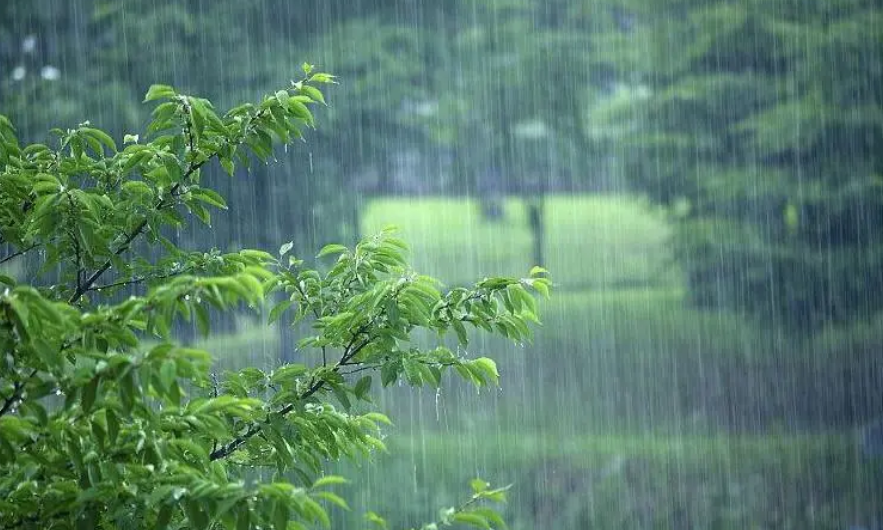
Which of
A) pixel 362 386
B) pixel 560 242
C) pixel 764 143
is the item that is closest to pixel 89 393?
pixel 362 386

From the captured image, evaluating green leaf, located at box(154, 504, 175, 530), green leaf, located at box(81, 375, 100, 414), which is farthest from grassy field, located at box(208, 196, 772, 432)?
green leaf, located at box(81, 375, 100, 414)

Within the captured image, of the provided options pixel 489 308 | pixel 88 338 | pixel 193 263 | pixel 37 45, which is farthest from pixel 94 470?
pixel 37 45

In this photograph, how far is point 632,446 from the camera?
19.8 ft

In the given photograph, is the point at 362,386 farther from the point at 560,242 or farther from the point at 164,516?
the point at 560,242

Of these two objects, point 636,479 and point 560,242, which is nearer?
point 636,479

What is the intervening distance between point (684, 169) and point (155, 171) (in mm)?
4537

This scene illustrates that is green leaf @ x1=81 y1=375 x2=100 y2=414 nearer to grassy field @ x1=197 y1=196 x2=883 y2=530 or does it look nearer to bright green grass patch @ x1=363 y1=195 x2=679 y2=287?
grassy field @ x1=197 y1=196 x2=883 y2=530

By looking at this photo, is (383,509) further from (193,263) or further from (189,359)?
(189,359)

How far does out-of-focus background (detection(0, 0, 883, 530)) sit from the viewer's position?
225 inches

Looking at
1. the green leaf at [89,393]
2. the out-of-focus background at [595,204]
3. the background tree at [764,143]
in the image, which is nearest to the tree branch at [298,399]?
the green leaf at [89,393]

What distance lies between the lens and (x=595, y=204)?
6.10 m

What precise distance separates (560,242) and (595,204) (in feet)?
0.91

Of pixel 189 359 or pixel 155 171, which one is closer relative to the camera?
pixel 189 359

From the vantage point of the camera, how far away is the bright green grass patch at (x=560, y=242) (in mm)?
6059
